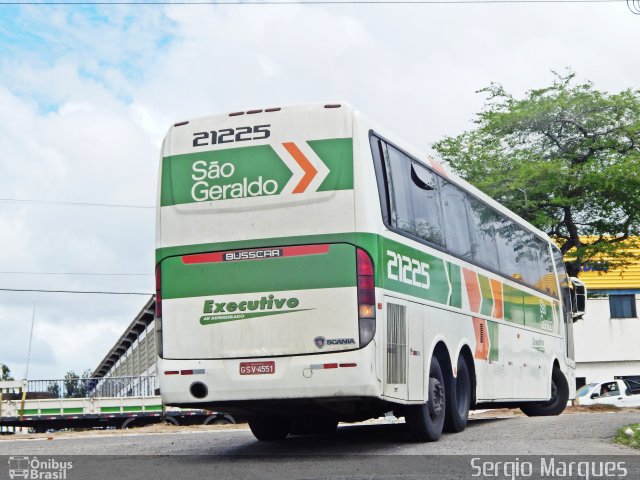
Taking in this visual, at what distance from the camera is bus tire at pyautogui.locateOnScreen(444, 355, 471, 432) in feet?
46.1

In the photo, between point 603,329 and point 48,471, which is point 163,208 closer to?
point 48,471

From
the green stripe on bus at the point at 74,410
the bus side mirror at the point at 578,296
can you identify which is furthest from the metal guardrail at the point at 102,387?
the bus side mirror at the point at 578,296

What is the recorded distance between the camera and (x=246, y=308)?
11547mm

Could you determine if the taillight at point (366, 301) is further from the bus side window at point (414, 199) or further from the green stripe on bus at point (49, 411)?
the green stripe on bus at point (49, 411)

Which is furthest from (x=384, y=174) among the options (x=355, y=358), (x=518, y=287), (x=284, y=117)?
(x=518, y=287)

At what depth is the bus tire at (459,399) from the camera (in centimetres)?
1405

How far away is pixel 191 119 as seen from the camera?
12406 mm

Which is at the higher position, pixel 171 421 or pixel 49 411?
pixel 49 411

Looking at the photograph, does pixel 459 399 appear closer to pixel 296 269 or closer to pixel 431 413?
pixel 431 413

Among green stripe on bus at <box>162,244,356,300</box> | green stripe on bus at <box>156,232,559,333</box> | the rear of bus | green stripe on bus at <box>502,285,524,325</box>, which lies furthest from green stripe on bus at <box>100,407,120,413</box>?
green stripe on bus at <box>162,244,356,300</box>

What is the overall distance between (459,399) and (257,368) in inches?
166

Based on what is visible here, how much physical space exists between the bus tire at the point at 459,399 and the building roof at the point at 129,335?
27.6 metres

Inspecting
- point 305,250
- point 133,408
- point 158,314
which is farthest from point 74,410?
point 305,250

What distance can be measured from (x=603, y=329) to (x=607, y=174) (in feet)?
72.0
